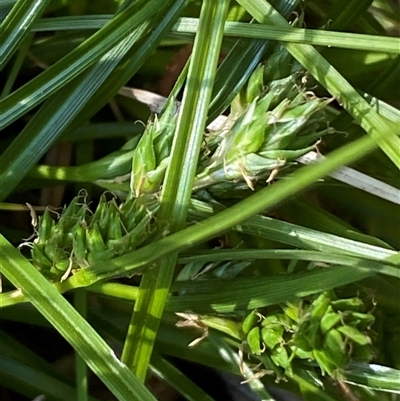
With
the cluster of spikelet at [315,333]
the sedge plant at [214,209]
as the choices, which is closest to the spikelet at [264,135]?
the sedge plant at [214,209]

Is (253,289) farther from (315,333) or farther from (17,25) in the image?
(17,25)

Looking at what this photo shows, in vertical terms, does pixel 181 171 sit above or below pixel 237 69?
below

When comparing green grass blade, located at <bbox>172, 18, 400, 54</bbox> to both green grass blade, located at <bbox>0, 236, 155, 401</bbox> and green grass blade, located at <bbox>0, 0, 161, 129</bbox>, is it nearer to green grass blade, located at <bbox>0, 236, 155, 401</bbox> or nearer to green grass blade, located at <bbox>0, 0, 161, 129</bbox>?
green grass blade, located at <bbox>0, 0, 161, 129</bbox>

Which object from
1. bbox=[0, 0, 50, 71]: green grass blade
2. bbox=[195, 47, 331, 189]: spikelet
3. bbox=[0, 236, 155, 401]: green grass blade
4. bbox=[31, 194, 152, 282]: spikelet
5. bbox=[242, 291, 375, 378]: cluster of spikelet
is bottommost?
bbox=[0, 236, 155, 401]: green grass blade

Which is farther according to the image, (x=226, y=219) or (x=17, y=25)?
(x=17, y=25)

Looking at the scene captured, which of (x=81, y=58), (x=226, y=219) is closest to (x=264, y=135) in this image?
(x=226, y=219)

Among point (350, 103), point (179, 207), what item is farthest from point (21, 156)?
point (350, 103)

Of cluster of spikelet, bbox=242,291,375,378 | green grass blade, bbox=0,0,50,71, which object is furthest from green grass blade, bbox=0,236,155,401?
green grass blade, bbox=0,0,50,71
